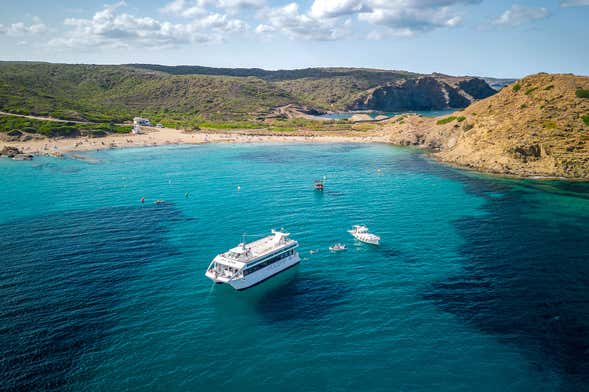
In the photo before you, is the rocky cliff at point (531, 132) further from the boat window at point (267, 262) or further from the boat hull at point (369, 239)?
the boat window at point (267, 262)

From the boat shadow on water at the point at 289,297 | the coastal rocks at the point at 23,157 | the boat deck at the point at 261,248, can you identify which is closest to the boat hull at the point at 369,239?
the boat shadow on water at the point at 289,297

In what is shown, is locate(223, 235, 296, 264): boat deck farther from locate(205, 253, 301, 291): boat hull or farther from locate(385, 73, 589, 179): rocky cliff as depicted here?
locate(385, 73, 589, 179): rocky cliff

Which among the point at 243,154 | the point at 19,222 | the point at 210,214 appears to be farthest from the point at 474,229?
the point at 243,154

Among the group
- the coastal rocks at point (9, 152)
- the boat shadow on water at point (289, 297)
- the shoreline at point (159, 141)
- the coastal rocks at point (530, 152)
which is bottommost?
the boat shadow on water at point (289, 297)

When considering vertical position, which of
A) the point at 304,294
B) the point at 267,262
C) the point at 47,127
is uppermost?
the point at 47,127

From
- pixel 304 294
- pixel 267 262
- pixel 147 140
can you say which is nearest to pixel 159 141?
pixel 147 140

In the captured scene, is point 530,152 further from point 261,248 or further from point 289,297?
point 289,297

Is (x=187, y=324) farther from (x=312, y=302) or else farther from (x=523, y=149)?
(x=523, y=149)
